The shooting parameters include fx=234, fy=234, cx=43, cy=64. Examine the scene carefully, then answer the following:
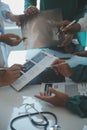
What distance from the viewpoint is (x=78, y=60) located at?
1238mm

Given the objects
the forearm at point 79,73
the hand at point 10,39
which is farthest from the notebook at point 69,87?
the hand at point 10,39

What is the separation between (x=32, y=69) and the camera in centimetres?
117

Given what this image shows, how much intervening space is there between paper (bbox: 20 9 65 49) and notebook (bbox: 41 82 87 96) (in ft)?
1.29

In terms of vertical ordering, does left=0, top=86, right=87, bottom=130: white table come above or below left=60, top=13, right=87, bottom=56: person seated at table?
below

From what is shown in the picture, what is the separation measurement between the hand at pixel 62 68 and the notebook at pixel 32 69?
0.03 m

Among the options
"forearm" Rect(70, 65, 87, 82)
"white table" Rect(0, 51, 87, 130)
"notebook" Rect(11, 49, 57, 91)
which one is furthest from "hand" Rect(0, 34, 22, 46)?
"forearm" Rect(70, 65, 87, 82)

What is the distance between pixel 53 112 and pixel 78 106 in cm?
10

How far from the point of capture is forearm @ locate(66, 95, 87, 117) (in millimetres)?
902

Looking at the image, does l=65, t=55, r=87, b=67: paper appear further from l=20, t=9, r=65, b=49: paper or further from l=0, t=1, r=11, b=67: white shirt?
l=0, t=1, r=11, b=67: white shirt

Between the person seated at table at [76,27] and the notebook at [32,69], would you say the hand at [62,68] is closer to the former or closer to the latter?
the notebook at [32,69]

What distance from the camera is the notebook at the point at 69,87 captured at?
3.39 ft

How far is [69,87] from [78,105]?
0.19 meters

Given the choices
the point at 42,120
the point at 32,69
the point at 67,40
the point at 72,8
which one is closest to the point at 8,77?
the point at 32,69

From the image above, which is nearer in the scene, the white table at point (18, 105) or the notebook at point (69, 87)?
the white table at point (18, 105)
